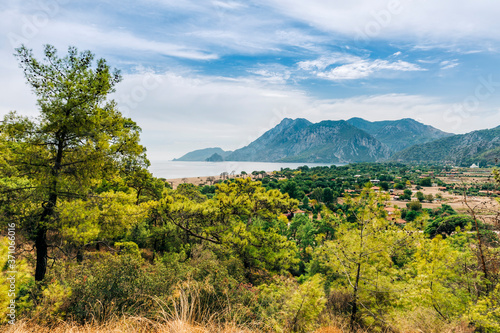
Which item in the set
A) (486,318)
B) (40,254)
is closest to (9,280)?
(40,254)

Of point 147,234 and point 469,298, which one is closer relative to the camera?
point 469,298

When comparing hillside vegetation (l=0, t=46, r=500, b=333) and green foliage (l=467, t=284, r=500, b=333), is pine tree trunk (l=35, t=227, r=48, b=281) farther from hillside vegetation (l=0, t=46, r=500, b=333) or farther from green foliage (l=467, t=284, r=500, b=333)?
green foliage (l=467, t=284, r=500, b=333)

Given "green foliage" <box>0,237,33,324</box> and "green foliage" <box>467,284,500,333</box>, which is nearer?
"green foliage" <box>0,237,33,324</box>

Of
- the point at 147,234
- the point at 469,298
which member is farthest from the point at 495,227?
the point at 147,234

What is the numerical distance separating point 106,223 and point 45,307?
2.28m

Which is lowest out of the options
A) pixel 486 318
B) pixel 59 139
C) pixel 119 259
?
pixel 486 318

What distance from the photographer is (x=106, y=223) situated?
21.5 ft

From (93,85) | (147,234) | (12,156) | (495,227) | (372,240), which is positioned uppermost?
(93,85)

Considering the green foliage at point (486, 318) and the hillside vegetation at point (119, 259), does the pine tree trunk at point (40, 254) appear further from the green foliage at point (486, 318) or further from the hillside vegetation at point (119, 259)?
the green foliage at point (486, 318)

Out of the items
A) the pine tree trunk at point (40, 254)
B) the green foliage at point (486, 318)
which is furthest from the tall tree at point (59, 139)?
the green foliage at point (486, 318)

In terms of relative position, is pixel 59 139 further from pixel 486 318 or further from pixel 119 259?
pixel 486 318

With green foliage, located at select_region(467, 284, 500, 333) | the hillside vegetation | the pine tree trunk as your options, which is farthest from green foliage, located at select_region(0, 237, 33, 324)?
green foliage, located at select_region(467, 284, 500, 333)

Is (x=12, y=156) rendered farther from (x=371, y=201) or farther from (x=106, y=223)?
(x=371, y=201)

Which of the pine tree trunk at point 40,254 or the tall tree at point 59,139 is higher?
the tall tree at point 59,139
